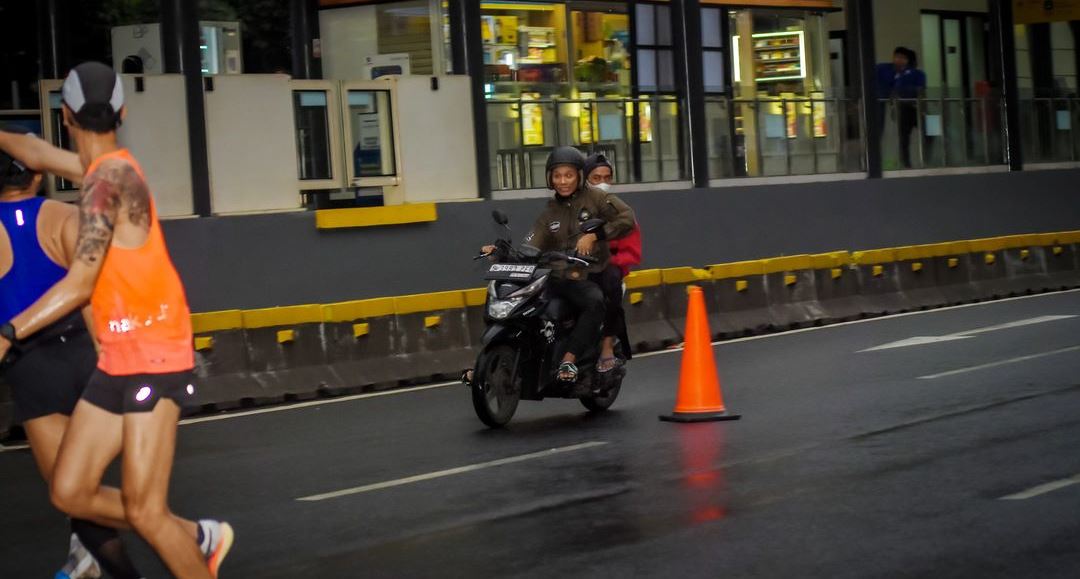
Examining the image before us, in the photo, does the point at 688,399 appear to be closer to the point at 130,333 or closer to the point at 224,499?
the point at 224,499

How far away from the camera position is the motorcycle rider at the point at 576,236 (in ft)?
38.8

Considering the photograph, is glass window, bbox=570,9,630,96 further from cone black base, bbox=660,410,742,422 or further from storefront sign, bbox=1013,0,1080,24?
storefront sign, bbox=1013,0,1080,24

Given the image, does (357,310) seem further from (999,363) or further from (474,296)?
(999,363)

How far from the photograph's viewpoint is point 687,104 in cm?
2223

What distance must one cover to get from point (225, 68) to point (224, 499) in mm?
9450

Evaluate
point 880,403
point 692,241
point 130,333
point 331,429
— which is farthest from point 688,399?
point 692,241

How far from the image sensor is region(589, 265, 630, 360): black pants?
12.3 m

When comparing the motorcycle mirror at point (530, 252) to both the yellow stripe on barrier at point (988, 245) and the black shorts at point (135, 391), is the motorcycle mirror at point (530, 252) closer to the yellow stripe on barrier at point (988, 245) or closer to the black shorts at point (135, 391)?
the black shorts at point (135, 391)

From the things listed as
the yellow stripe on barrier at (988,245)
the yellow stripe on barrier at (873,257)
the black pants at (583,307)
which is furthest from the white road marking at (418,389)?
the black pants at (583,307)

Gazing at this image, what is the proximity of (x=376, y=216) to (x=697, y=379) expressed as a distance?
5.91 m

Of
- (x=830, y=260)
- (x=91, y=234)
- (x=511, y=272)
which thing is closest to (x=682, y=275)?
(x=830, y=260)

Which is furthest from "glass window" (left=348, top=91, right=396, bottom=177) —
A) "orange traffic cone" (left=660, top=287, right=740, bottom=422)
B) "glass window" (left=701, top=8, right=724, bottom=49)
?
"glass window" (left=701, top=8, right=724, bottom=49)

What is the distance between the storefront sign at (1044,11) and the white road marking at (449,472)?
21032mm

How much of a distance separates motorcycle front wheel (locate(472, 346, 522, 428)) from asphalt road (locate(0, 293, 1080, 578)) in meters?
0.19
